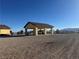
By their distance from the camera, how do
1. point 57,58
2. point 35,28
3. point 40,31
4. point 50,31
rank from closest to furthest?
1. point 57,58
2. point 35,28
3. point 40,31
4. point 50,31

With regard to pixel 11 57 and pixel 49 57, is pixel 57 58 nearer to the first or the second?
pixel 49 57

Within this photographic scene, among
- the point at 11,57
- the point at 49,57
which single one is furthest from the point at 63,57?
the point at 11,57

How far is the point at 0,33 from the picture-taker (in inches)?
1507

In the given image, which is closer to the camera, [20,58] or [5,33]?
[20,58]

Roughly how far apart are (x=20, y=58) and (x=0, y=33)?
31.1 m

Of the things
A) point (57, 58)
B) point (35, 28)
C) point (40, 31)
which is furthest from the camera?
point (40, 31)

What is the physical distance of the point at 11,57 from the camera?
8797mm

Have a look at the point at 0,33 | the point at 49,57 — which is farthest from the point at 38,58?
the point at 0,33

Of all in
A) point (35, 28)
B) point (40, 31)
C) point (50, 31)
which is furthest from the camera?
point (50, 31)

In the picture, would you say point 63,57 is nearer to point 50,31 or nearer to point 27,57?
point 27,57

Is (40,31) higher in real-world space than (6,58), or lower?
higher

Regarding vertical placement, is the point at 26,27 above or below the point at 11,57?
above

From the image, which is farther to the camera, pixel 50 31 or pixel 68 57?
pixel 50 31

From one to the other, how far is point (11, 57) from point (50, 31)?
126ft
